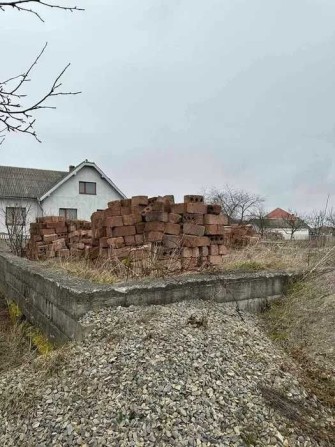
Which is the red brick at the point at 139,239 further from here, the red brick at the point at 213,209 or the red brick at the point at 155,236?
the red brick at the point at 213,209

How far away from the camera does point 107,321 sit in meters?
3.21

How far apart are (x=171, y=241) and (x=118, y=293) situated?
2490mm

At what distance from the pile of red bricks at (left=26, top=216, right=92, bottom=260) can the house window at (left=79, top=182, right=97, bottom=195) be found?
61.5 ft

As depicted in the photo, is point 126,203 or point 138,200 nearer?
point 138,200

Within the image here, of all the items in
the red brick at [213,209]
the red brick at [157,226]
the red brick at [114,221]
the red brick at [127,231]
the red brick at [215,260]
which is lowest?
the red brick at [215,260]

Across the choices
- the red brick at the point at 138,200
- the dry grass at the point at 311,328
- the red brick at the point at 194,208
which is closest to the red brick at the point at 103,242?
the red brick at the point at 138,200

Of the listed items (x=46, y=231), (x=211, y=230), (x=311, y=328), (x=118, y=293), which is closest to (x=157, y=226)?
(x=211, y=230)

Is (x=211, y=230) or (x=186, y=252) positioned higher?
(x=211, y=230)

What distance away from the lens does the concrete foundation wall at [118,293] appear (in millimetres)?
3430

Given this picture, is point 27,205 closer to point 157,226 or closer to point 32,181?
Answer: point 32,181

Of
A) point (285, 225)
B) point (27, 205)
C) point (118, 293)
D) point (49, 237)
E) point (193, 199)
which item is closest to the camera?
point (118, 293)

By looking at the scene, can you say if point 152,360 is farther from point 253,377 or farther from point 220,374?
point 253,377

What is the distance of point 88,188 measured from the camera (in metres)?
29.0

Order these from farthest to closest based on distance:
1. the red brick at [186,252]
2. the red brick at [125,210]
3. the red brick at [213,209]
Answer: the red brick at [125,210]
the red brick at [213,209]
the red brick at [186,252]
